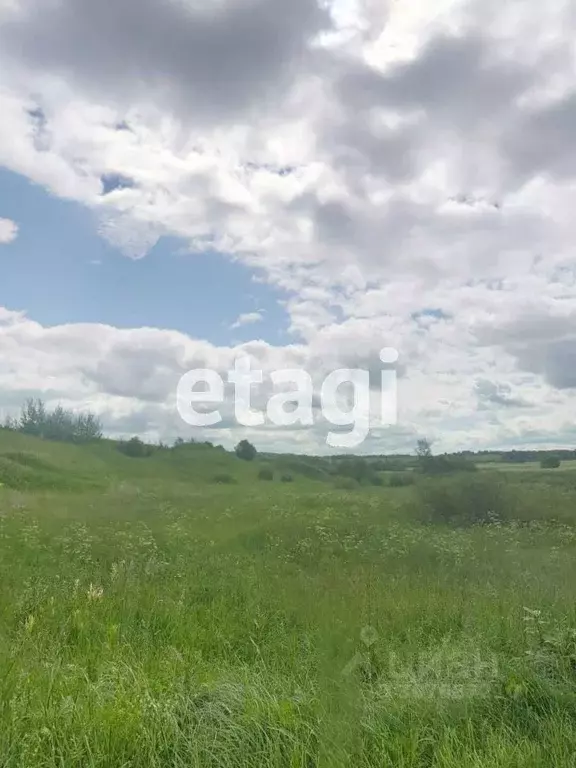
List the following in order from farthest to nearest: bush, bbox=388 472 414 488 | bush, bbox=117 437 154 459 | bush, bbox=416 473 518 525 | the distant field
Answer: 1. bush, bbox=117 437 154 459
2. bush, bbox=388 472 414 488
3. the distant field
4. bush, bbox=416 473 518 525

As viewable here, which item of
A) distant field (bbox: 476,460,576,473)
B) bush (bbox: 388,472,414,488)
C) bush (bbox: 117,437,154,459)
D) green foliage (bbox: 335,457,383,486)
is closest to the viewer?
distant field (bbox: 476,460,576,473)

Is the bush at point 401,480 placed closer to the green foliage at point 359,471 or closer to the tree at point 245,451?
the green foliage at point 359,471

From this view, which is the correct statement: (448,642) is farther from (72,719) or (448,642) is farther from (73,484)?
(73,484)

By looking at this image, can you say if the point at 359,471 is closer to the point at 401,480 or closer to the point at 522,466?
the point at 401,480

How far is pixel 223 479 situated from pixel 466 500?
1169cm

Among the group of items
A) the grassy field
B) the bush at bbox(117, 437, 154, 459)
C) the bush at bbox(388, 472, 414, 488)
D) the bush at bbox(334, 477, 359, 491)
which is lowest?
the grassy field

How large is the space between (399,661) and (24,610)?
3.94 m

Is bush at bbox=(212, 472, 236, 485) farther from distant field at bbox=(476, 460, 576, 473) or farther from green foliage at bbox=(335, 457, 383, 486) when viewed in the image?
distant field at bbox=(476, 460, 576, 473)

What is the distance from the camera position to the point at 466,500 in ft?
56.0

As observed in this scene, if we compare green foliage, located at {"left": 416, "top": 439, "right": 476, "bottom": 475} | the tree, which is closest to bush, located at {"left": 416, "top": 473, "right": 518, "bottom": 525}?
green foliage, located at {"left": 416, "top": 439, "right": 476, "bottom": 475}

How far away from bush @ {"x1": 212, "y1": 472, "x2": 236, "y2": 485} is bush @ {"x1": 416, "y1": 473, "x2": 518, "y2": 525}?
945cm

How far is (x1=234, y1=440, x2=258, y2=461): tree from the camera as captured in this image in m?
25.9

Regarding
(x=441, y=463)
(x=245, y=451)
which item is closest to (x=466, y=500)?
(x=441, y=463)

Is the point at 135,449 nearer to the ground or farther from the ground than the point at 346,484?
farther from the ground
